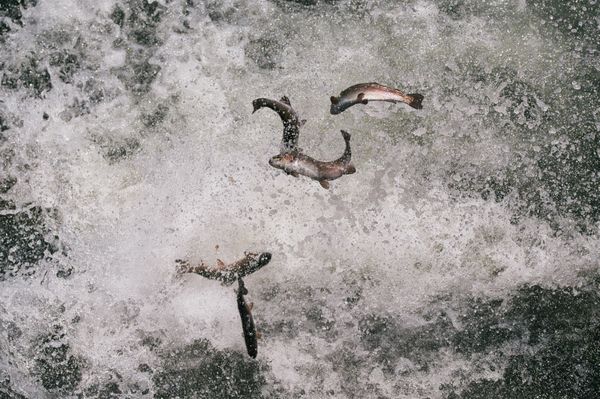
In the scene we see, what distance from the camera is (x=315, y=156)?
5.55 metres

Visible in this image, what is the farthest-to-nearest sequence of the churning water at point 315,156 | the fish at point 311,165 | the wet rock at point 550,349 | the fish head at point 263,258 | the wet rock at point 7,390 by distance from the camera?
the wet rock at point 7,390, the wet rock at point 550,349, the churning water at point 315,156, the fish head at point 263,258, the fish at point 311,165

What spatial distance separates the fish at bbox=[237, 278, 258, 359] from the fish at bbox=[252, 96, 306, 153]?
4.12 feet

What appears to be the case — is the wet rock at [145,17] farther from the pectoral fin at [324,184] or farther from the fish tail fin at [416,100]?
the fish tail fin at [416,100]

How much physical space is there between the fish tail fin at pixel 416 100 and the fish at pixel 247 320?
213cm

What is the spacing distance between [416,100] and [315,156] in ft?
3.29

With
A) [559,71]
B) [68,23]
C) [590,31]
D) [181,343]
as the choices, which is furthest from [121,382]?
[590,31]

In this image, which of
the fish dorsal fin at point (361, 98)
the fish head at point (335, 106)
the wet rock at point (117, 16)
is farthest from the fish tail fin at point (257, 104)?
the wet rock at point (117, 16)

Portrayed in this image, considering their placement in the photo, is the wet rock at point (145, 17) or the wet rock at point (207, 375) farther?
the wet rock at point (207, 375)

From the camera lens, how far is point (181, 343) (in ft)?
18.8

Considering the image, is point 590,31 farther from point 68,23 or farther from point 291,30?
point 68,23

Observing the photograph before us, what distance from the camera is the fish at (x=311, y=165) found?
17.4ft

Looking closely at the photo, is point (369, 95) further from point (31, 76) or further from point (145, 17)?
point (31, 76)

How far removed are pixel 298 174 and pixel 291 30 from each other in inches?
52.4

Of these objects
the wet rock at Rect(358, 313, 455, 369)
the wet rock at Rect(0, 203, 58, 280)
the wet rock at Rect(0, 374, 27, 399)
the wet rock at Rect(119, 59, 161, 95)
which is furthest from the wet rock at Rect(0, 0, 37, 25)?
the wet rock at Rect(358, 313, 455, 369)
